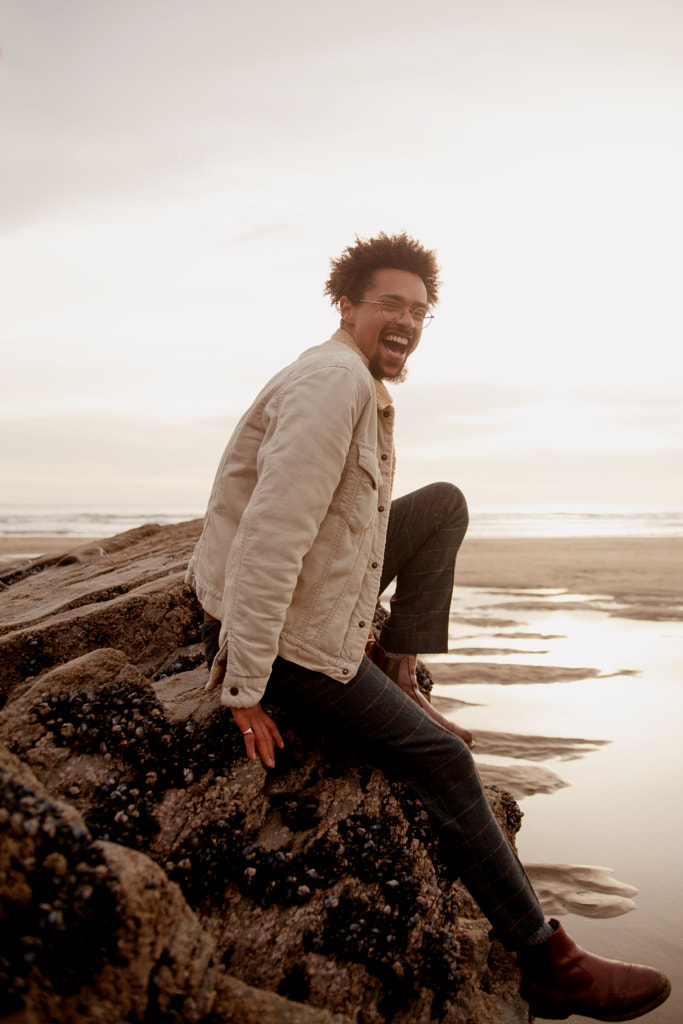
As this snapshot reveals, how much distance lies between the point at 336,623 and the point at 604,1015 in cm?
216

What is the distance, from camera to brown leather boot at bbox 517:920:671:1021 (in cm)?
314

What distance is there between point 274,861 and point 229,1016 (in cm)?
89

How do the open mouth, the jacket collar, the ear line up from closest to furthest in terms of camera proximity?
1. the jacket collar
2. the open mouth
3. the ear

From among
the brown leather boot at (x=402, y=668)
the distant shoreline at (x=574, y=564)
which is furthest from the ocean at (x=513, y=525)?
the brown leather boot at (x=402, y=668)

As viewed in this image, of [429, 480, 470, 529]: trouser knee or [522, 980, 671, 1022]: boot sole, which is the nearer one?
[522, 980, 671, 1022]: boot sole

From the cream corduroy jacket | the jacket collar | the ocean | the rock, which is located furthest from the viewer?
the ocean

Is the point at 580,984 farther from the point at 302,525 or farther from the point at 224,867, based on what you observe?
the point at 302,525

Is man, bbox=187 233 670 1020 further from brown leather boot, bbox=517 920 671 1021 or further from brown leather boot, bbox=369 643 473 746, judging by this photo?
brown leather boot, bbox=369 643 473 746

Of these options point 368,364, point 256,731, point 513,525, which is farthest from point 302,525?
point 513,525

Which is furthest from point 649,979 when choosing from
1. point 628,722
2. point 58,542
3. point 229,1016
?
point 58,542

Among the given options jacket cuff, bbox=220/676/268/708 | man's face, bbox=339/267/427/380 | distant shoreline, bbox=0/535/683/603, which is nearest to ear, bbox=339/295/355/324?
man's face, bbox=339/267/427/380

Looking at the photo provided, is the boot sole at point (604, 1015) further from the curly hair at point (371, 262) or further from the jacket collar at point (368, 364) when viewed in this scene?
the curly hair at point (371, 262)

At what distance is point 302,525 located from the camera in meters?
2.97

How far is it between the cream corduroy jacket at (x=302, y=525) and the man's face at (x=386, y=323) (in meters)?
0.34
